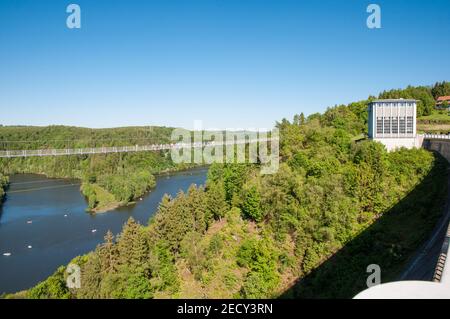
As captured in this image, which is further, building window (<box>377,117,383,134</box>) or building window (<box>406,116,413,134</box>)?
building window (<box>377,117,383,134</box>)

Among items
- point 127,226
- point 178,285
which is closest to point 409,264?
point 178,285

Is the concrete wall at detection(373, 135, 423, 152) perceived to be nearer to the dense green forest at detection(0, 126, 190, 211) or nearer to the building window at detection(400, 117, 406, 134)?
the building window at detection(400, 117, 406, 134)

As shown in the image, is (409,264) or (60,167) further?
(60,167)

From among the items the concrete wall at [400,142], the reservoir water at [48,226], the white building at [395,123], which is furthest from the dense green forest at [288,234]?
the reservoir water at [48,226]

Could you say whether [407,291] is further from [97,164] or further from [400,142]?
[97,164]

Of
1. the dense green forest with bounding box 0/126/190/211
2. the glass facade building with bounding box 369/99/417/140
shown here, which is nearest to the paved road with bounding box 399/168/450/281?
the glass facade building with bounding box 369/99/417/140

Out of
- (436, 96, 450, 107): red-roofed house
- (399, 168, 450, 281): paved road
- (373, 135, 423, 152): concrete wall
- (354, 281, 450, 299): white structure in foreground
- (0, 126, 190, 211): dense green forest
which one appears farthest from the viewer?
(0, 126, 190, 211): dense green forest
